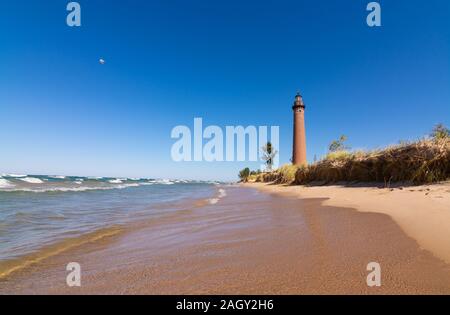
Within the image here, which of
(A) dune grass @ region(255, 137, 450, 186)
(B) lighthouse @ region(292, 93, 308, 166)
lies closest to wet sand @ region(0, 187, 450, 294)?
(A) dune grass @ region(255, 137, 450, 186)

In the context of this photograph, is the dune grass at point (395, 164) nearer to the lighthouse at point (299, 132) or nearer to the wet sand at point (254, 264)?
the wet sand at point (254, 264)

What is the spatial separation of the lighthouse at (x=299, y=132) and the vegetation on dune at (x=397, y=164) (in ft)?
62.4

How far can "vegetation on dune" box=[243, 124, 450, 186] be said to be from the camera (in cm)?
603

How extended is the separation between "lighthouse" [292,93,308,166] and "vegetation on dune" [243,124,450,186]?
19.0 meters

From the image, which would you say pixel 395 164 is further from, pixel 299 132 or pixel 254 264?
pixel 299 132

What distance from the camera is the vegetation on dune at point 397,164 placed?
603 cm

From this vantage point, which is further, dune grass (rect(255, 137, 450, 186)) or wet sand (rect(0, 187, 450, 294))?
dune grass (rect(255, 137, 450, 186))

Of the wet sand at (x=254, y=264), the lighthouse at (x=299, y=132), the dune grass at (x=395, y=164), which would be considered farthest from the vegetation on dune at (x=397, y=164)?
Result: the lighthouse at (x=299, y=132)

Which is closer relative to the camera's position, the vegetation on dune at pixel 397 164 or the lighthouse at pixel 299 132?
the vegetation on dune at pixel 397 164

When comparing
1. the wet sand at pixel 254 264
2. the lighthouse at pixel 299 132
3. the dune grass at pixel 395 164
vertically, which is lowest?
the wet sand at pixel 254 264

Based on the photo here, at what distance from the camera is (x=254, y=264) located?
204 centimetres

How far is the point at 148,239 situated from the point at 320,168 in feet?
33.9

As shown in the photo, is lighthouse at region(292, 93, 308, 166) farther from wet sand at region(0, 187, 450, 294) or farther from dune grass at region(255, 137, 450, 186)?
wet sand at region(0, 187, 450, 294)
